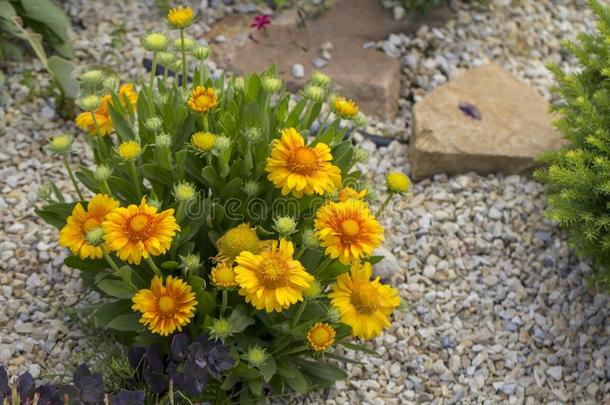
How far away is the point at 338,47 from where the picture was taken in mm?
4254

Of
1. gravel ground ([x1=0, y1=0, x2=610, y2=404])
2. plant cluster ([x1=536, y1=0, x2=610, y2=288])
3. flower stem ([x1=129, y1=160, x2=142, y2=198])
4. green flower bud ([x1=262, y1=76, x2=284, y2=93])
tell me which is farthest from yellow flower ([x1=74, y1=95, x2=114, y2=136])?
plant cluster ([x1=536, y1=0, x2=610, y2=288])

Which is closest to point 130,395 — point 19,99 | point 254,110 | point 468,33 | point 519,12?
point 254,110

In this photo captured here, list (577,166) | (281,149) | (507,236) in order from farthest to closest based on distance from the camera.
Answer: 1. (507,236)
2. (577,166)
3. (281,149)

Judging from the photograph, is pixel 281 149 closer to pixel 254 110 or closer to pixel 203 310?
pixel 254 110

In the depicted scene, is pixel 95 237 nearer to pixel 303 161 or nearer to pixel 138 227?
pixel 138 227

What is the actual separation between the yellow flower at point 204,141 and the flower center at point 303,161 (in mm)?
259

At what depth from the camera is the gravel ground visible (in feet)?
9.75

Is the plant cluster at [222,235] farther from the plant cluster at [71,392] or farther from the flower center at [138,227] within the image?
the plant cluster at [71,392]

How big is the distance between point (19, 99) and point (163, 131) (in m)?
1.44

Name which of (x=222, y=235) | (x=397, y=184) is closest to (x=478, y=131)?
(x=397, y=184)

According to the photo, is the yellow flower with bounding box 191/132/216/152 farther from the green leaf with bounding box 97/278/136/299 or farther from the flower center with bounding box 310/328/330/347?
the flower center with bounding box 310/328/330/347

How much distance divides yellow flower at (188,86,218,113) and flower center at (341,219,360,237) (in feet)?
1.83

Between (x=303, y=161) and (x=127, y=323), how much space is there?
780 mm

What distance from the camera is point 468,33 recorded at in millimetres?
4379
